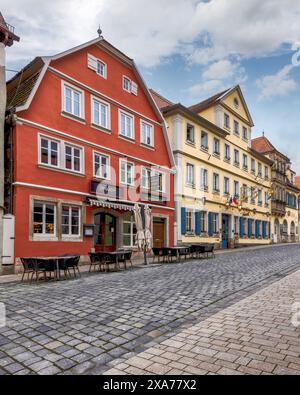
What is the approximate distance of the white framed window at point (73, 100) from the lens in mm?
15906

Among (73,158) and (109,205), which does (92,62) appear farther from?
(109,205)

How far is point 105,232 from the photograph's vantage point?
18.0 metres

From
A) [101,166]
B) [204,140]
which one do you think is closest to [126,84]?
[101,166]

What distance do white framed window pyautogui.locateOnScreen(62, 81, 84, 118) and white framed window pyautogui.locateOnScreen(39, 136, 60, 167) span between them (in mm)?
1802

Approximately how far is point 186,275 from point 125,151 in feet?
31.8

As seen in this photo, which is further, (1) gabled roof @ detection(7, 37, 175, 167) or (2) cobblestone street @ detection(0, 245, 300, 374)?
(1) gabled roof @ detection(7, 37, 175, 167)

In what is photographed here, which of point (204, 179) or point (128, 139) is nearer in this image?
point (128, 139)

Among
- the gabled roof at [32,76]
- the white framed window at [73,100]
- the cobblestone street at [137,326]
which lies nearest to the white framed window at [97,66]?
the gabled roof at [32,76]

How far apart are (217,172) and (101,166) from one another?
13.8 m

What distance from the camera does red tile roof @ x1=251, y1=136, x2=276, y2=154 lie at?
138 feet

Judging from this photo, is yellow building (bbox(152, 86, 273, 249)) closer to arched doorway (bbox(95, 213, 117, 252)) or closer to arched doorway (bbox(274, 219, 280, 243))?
arched doorway (bbox(274, 219, 280, 243))

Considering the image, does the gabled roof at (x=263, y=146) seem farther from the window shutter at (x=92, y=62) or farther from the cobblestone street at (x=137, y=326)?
the cobblestone street at (x=137, y=326)
